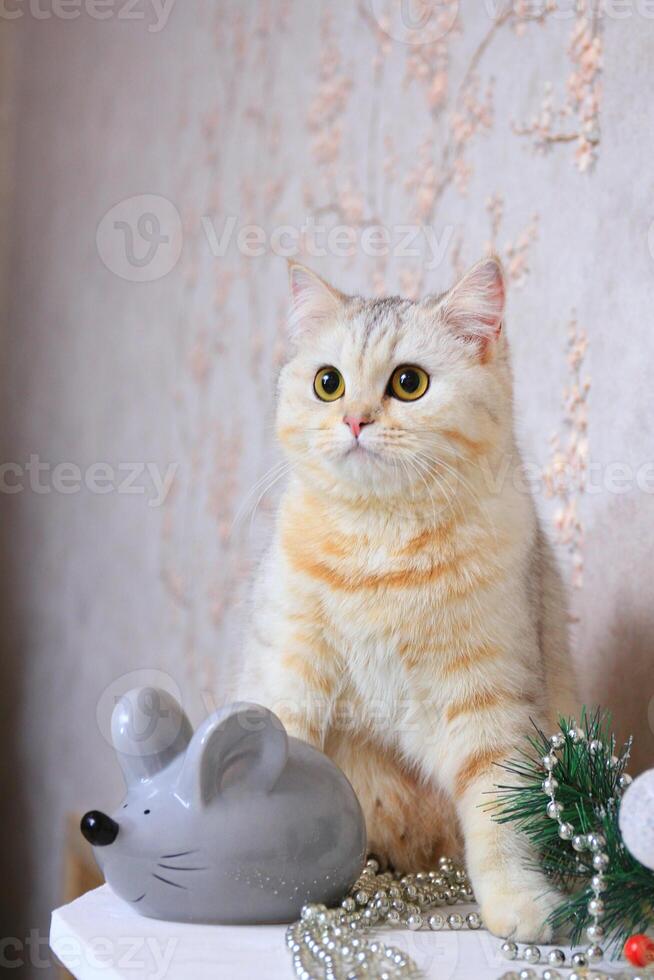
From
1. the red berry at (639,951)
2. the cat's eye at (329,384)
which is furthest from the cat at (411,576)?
the red berry at (639,951)

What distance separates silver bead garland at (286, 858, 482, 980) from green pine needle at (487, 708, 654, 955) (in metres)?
0.08

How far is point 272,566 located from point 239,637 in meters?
0.22

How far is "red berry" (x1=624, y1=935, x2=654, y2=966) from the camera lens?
647mm

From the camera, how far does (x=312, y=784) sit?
72 centimetres

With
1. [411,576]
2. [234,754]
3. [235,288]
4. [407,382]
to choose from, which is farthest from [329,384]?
[235,288]

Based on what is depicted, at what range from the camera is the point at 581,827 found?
2.31ft

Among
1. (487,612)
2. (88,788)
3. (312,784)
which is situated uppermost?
(487,612)

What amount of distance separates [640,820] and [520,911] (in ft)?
0.52

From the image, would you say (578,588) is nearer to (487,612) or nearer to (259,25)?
(487,612)

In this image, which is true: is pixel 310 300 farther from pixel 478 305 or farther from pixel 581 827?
pixel 581 827

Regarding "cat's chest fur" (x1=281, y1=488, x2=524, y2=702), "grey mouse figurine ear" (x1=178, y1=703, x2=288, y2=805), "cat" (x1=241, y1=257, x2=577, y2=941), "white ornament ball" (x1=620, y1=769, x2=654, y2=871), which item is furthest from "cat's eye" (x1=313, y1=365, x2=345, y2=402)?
"white ornament ball" (x1=620, y1=769, x2=654, y2=871)

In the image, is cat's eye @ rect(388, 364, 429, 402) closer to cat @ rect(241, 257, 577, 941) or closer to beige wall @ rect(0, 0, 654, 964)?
cat @ rect(241, 257, 577, 941)

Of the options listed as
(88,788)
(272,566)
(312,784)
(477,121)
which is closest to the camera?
(312,784)

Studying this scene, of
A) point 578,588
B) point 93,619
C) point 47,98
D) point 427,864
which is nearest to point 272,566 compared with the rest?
point 427,864
